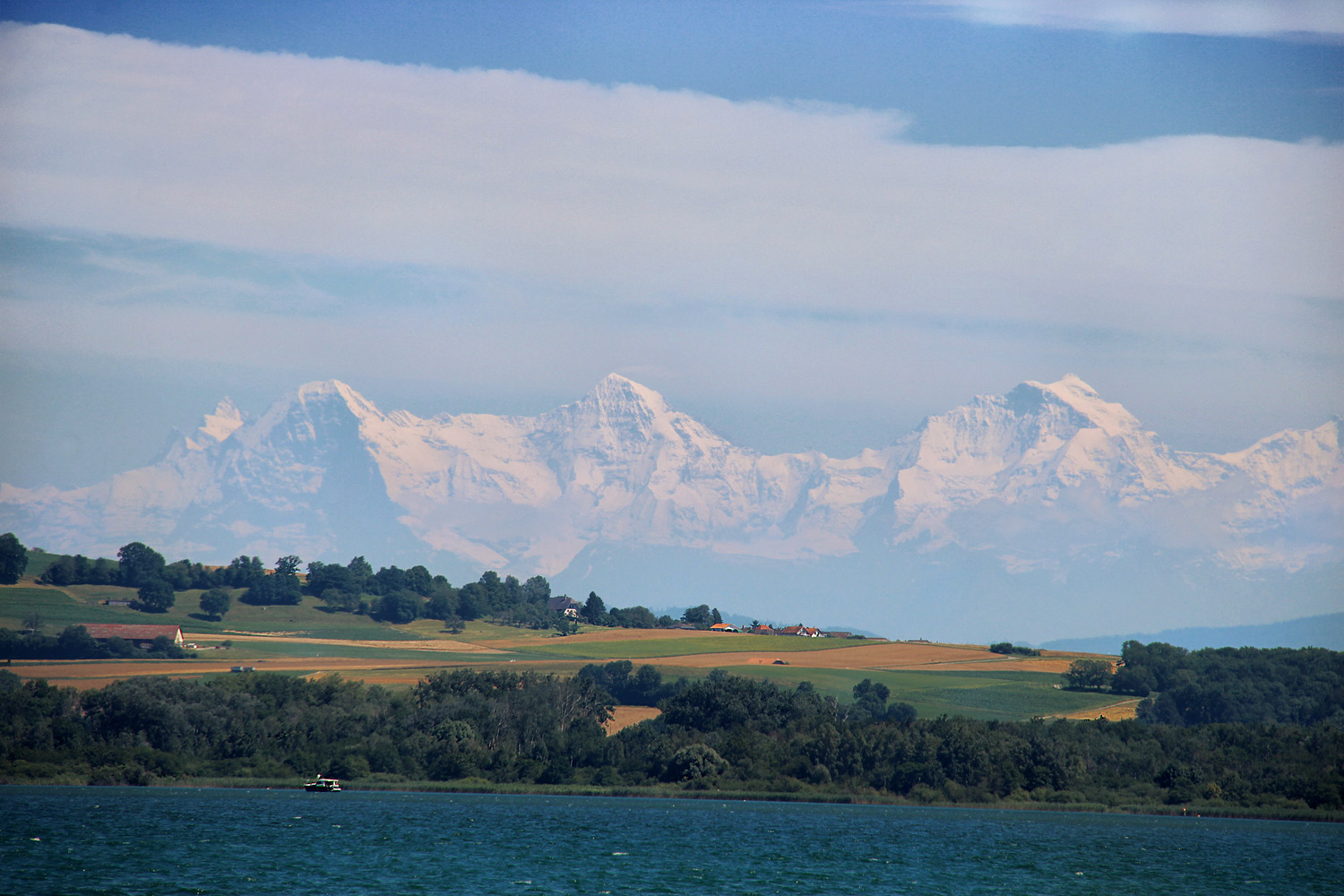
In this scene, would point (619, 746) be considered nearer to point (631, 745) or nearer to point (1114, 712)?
point (631, 745)

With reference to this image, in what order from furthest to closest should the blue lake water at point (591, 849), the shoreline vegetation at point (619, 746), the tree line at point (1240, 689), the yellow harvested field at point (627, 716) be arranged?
1. the tree line at point (1240, 689)
2. the yellow harvested field at point (627, 716)
3. the shoreline vegetation at point (619, 746)
4. the blue lake water at point (591, 849)

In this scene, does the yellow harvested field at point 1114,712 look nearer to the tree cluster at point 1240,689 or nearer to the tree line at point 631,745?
the tree cluster at point 1240,689

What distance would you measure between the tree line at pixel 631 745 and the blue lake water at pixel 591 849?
8.58m

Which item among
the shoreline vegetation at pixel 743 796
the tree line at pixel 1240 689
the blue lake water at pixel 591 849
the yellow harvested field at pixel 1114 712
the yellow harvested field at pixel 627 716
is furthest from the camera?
the tree line at pixel 1240 689

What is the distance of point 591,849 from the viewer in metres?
96.5

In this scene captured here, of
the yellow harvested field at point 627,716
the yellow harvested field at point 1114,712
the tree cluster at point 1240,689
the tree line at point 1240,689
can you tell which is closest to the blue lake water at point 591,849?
the yellow harvested field at point 627,716

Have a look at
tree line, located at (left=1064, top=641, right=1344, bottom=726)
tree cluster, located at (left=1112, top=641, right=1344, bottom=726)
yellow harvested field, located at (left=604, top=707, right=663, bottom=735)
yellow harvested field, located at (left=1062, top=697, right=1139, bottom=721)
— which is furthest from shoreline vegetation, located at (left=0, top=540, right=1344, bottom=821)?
tree line, located at (left=1064, top=641, right=1344, bottom=726)

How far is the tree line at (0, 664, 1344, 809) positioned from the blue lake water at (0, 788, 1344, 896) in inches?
338

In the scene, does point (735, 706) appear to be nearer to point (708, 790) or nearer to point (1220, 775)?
point (708, 790)

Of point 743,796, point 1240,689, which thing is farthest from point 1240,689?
point 743,796

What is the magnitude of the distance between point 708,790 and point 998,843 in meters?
46.5

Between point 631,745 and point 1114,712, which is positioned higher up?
point 1114,712

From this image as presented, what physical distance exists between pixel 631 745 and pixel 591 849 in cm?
6196

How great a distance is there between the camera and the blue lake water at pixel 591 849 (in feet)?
262
